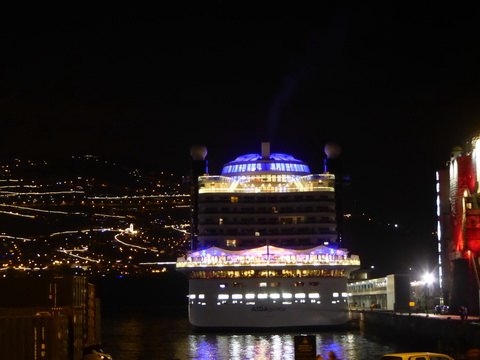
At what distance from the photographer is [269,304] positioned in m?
73.8

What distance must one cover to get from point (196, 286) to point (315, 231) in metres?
11.9

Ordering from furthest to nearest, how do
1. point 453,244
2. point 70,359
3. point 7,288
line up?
point 453,244, point 7,288, point 70,359

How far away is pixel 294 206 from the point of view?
8138cm

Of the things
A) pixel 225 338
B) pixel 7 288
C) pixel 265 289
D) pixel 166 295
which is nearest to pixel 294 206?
pixel 265 289

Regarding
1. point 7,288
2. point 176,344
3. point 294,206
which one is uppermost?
point 294,206

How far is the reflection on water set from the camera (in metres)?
53.2

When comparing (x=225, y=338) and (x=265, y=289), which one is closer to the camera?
(x=225, y=338)

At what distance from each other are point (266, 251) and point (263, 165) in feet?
36.0

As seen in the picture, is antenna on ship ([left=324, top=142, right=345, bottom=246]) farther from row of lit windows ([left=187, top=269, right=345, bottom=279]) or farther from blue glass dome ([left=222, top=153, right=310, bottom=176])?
row of lit windows ([left=187, top=269, right=345, bottom=279])

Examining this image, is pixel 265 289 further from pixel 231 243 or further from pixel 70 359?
pixel 70 359

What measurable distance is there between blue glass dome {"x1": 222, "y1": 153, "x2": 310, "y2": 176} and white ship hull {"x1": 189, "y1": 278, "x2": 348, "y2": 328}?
12.6 metres

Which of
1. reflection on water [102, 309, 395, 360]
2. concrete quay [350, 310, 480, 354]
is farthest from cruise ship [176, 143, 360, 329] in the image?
concrete quay [350, 310, 480, 354]

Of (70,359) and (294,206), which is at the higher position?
(294,206)

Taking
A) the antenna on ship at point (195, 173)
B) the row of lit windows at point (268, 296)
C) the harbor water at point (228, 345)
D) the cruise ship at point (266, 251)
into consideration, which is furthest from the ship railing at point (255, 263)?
the antenna on ship at point (195, 173)
